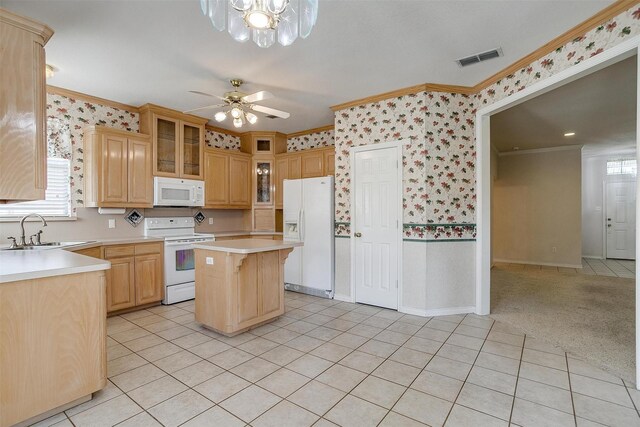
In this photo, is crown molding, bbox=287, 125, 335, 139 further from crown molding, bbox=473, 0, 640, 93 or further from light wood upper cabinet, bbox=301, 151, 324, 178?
crown molding, bbox=473, 0, 640, 93

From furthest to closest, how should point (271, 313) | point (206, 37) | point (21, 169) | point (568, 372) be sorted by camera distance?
point (271, 313)
point (206, 37)
point (568, 372)
point (21, 169)

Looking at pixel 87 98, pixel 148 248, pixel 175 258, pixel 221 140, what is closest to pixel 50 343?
pixel 148 248

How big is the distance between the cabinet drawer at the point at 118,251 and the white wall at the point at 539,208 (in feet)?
24.7

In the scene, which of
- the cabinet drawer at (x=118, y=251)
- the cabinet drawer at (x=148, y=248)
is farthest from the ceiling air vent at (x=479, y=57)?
the cabinet drawer at (x=118, y=251)

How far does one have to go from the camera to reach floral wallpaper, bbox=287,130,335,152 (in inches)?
209

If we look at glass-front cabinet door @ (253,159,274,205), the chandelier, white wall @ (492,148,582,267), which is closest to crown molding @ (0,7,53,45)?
the chandelier

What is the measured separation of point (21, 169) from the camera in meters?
1.94

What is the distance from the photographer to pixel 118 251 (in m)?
3.60

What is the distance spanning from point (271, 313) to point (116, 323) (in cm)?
172

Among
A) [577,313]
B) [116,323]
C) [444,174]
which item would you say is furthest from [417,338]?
[116,323]

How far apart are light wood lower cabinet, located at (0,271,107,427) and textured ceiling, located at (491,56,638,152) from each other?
506 cm

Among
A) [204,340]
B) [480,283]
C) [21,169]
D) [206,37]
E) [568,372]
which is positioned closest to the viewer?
[21,169]

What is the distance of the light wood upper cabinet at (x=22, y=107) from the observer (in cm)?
186

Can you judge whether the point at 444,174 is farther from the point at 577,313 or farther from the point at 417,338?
the point at 577,313
